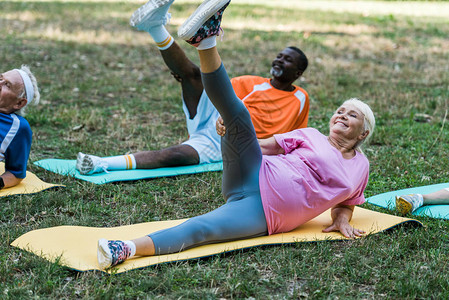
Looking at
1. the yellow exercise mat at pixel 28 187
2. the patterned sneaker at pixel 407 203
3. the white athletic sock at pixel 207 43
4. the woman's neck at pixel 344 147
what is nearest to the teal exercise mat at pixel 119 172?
the yellow exercise mat at pixel 28 187

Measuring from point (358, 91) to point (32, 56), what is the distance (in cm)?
519

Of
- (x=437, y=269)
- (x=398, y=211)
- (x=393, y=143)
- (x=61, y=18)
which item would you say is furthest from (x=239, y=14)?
(x=437, y=269)

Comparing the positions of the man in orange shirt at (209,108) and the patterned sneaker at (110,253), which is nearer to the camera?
the patterned sneaker at (110,253)

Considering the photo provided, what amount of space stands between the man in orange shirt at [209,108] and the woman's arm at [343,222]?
138 cm

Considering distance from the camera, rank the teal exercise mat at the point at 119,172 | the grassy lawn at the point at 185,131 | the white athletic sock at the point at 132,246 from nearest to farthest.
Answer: the grassy lawn at the point at 185,131 → the white athletic sock at the point at 132,246 → the teal exercise mat at the point at 119,172

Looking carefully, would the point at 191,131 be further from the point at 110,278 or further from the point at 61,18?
the point at 61,18

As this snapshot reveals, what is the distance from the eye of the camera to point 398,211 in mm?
3930

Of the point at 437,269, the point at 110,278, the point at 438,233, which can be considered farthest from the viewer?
the point at 438,233

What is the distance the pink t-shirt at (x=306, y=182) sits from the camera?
3.26 meters

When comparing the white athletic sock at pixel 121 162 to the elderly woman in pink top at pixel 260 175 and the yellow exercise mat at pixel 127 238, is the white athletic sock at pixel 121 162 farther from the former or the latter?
the elderly woman in pink top at pixel 260 175

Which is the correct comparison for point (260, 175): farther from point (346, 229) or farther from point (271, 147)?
point (346, 229)

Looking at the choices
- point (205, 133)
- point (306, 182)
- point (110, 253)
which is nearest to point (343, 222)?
point (306, 182)

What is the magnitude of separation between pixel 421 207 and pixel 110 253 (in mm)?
2431

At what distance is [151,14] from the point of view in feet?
13.8
